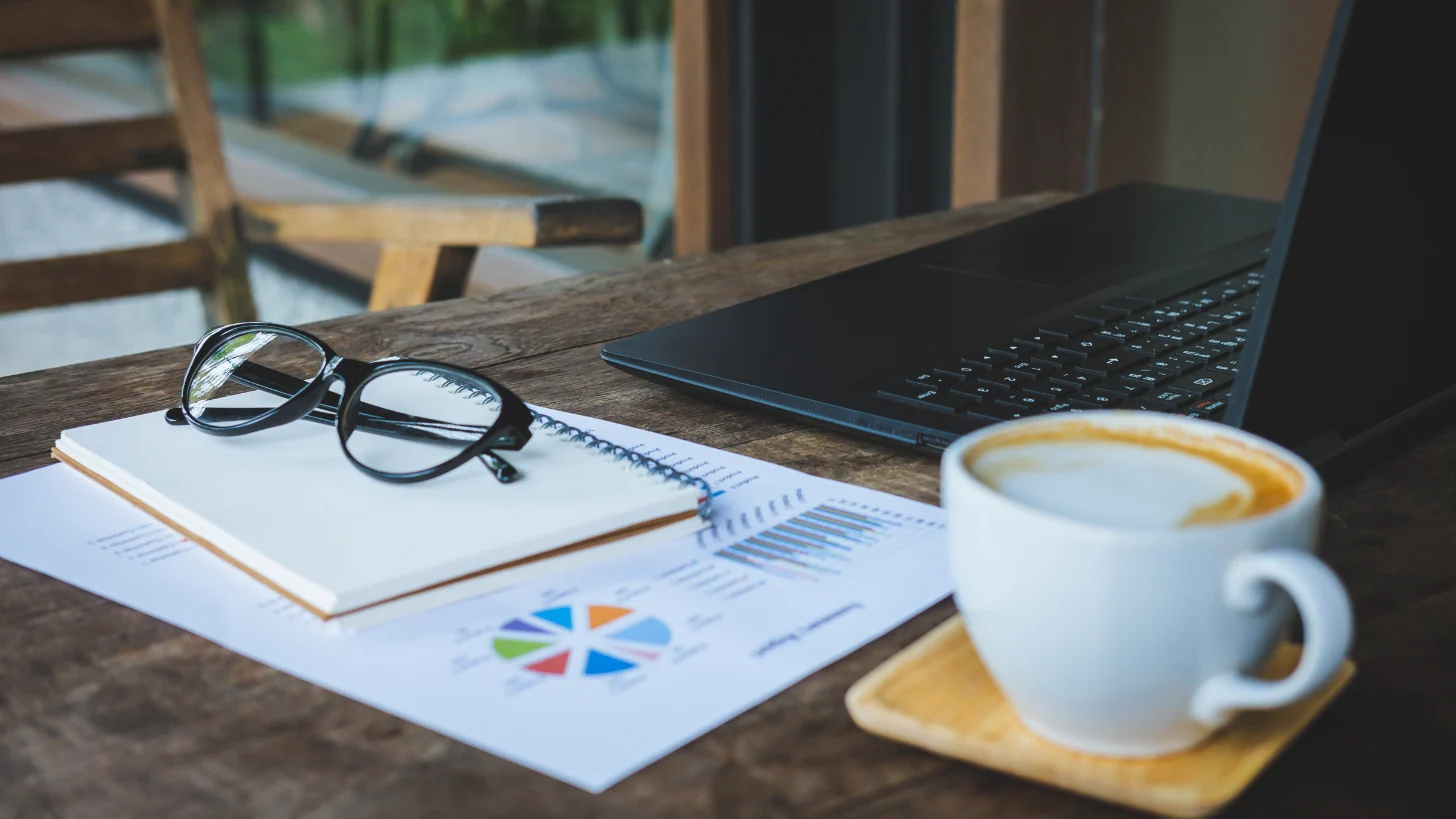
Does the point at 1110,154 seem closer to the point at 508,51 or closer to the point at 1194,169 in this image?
the point at 1194,169

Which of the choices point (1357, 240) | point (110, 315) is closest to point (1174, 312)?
point (1357, 240)

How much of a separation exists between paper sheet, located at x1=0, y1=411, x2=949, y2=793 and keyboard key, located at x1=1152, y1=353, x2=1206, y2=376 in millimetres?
139

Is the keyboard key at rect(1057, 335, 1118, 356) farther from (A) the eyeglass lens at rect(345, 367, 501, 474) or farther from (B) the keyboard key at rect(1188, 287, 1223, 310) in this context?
(A) the eyeglass lens at rect(345, 367, 501, 474)

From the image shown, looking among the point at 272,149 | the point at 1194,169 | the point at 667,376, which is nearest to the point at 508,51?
the point at 272,149

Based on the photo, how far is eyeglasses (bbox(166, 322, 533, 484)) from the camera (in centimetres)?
45

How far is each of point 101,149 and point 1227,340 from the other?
1.02m

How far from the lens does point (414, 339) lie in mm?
719

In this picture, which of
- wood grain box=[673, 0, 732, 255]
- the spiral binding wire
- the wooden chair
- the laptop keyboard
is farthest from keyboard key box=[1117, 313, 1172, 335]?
wood grain box=[673, 0, 732, 255]

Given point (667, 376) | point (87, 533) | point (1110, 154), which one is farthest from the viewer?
point (1110, 154)

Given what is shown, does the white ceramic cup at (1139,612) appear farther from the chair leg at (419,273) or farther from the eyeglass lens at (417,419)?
the chair leg at (419,273)

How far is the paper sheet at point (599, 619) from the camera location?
33cm

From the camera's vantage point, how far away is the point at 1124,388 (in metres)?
0.51

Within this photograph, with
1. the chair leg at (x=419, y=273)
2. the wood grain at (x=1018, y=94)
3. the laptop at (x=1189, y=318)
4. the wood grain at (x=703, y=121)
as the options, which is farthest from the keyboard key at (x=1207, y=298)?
the wood grain at (x=703, y=121)

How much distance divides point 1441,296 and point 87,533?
48 cm
